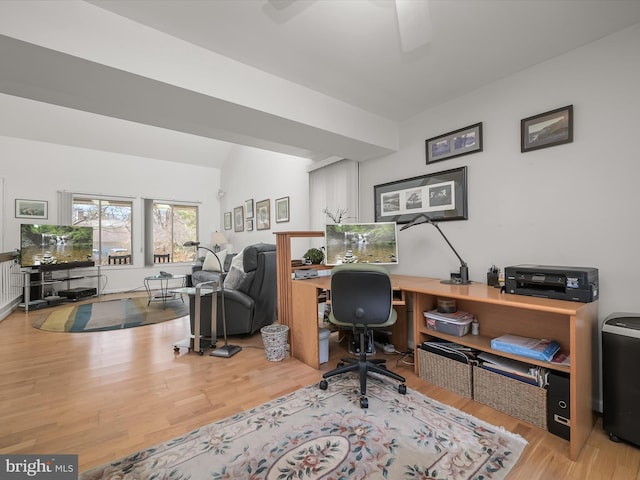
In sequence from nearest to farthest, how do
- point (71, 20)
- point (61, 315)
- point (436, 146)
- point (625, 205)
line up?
point (71, 20), point (625, 205), point (436, 146), point (61, 315)

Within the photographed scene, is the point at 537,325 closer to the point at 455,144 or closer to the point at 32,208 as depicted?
the point at 455,144

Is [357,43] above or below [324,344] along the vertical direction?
above

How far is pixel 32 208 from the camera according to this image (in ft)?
17.0

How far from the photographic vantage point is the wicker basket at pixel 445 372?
2035 millimetres

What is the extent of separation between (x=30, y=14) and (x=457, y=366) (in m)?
3.25

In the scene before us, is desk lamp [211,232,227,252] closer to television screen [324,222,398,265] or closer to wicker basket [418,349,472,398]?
television screen [324,222,398,265]

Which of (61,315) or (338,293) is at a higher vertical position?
(338,293)

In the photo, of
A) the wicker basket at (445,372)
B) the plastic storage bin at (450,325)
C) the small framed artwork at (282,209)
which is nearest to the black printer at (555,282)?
the plastic storage bin at (450,325)

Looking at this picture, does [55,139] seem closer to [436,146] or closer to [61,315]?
[61,315]

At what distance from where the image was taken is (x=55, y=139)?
212 inches

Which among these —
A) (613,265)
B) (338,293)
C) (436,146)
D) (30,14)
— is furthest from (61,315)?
(613,265)

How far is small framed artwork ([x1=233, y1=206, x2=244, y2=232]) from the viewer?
6371 millimetres

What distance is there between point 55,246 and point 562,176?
22.8ft

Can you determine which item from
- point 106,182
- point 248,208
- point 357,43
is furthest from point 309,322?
point 106,182
